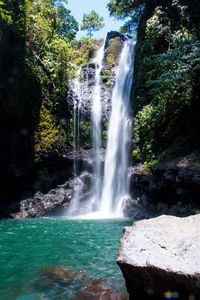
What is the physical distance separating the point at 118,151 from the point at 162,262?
1177cm

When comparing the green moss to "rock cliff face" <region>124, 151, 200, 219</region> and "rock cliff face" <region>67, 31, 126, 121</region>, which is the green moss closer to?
"rock cliff face" <region>67, 31, 126, 121</region>

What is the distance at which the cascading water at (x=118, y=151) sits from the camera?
42.9 feet

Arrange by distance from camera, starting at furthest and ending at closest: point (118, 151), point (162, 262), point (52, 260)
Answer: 1. point (118, 151)
2. point (52, 260)
3. point (162, 262)

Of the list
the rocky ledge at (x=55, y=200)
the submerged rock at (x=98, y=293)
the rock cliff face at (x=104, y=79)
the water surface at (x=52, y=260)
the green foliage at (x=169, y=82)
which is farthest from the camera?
the rock cliff face at (x=104, y=79)

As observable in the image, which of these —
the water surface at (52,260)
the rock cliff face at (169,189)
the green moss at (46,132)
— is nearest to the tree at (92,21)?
the green moss at (46,132)

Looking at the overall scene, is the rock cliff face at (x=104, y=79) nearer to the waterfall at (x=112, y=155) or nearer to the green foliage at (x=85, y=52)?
the waterfall at (x=112, y=155)

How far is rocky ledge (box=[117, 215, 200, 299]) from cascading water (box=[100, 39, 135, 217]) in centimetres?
938

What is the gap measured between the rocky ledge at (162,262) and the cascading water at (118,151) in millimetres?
9378

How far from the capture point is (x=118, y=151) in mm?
14117

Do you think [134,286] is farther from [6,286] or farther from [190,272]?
[6,286]

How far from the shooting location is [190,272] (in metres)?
2.22

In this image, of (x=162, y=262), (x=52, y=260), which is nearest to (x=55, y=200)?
(x=52, y=260)

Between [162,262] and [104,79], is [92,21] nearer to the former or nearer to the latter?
[104,79]

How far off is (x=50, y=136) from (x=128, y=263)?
467 inches
